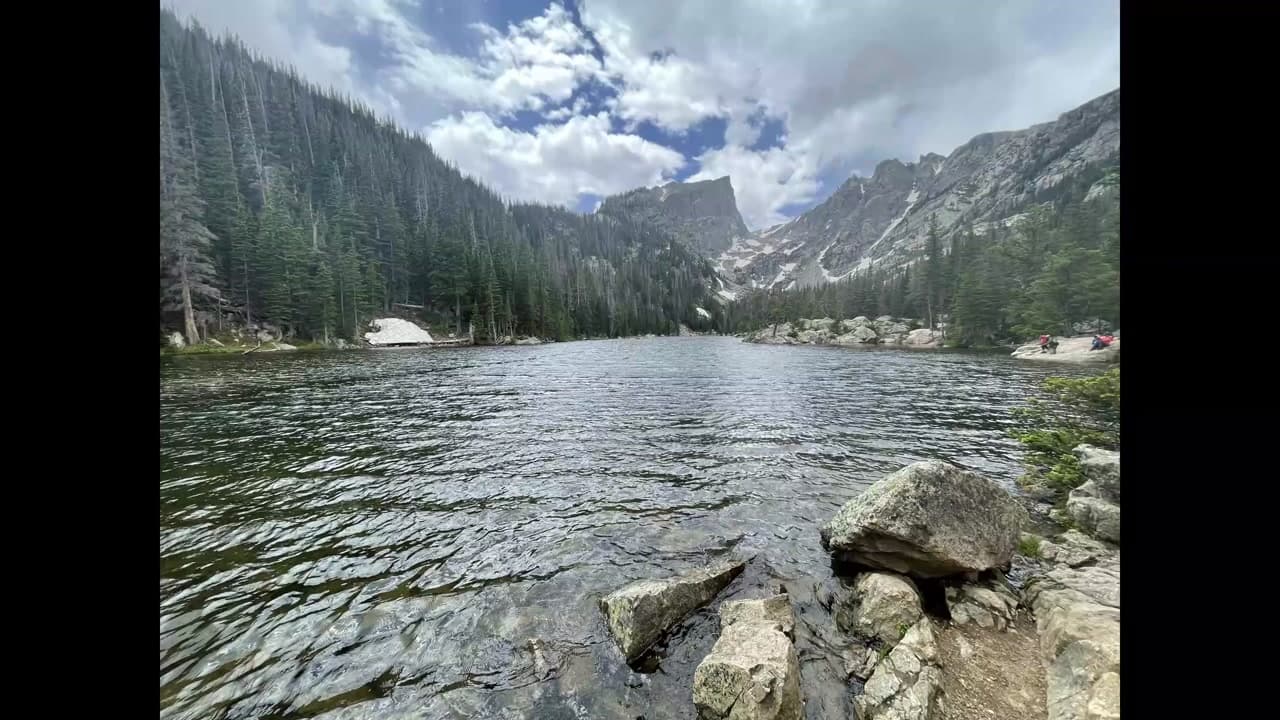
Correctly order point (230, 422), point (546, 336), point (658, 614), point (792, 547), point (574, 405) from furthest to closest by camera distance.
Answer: point (546, 336) → point (574, 405) → point (230, 422) → point (792, 547) → point (658, 614)

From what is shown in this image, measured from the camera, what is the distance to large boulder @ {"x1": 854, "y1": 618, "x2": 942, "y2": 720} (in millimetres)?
3498

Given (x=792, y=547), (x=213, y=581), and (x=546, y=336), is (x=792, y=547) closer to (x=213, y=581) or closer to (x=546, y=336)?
(x=213, y=581)

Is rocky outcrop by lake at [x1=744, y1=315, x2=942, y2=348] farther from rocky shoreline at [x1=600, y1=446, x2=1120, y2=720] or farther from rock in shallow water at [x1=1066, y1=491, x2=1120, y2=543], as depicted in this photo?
rocky shoreline at [x1=600, y1=446, x2=1120, y2=720]

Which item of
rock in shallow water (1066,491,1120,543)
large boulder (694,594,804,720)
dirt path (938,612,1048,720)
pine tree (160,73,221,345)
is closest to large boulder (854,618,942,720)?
dirt path (938,612,1048,720)

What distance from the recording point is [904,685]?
145 inches

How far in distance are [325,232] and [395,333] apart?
102ft

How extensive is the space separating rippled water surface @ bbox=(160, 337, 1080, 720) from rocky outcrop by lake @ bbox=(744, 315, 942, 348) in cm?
5067

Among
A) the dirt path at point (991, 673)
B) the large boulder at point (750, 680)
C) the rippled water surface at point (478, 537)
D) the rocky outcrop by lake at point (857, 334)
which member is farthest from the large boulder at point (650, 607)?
the rocky outcrop by lake at point (857, 334)

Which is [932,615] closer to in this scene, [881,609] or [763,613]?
[881,609]

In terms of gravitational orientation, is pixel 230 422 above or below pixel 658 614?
above

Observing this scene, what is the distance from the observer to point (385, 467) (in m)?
9.94
